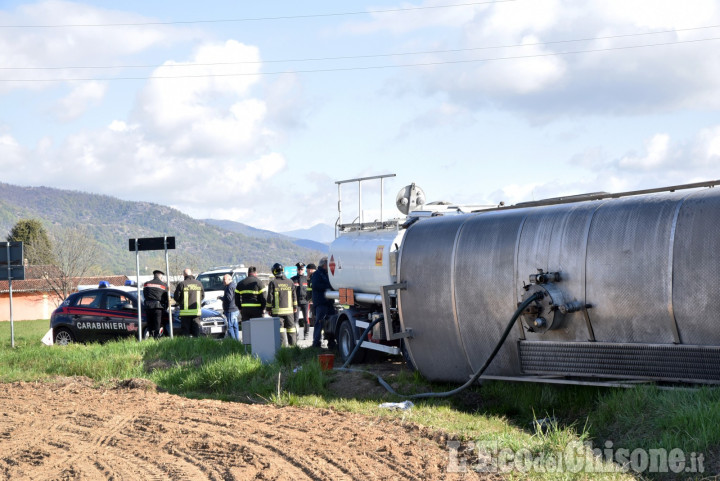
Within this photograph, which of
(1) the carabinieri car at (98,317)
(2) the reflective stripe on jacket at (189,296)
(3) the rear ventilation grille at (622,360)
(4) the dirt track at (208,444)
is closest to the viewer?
(4) the dirt track at (208,444)

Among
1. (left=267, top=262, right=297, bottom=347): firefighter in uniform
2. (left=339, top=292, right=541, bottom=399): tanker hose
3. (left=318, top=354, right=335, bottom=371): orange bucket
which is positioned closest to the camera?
(left=339, top=292, right=541, bottom=399): tanker hose

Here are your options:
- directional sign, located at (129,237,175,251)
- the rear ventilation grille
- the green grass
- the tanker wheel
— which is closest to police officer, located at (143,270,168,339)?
directional sign, located at (129,237,175,251)

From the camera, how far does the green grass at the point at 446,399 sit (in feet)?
23.3

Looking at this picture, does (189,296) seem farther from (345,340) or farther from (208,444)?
(208,444)

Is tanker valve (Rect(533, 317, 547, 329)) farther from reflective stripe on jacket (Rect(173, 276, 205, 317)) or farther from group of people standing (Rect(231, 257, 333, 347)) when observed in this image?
reflective stripe on jacket (Rect(173, 276, 205, 317))

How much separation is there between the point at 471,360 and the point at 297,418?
8.89 ft

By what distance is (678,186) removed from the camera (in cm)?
907

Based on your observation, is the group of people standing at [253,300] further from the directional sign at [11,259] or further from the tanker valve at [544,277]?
the tanker valve at [544,277]

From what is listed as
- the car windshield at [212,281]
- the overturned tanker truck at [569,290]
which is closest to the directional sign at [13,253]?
the car windshield at [212,281]

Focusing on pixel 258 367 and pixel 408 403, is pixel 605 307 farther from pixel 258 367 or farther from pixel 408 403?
pixel 258 367

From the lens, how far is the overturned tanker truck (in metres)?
8.27

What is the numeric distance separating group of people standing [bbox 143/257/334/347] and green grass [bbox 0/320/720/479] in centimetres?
145

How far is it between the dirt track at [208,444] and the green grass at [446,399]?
65 cm

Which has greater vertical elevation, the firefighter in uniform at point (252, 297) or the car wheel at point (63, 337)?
the firefighter in uniform at point (252, 297)
